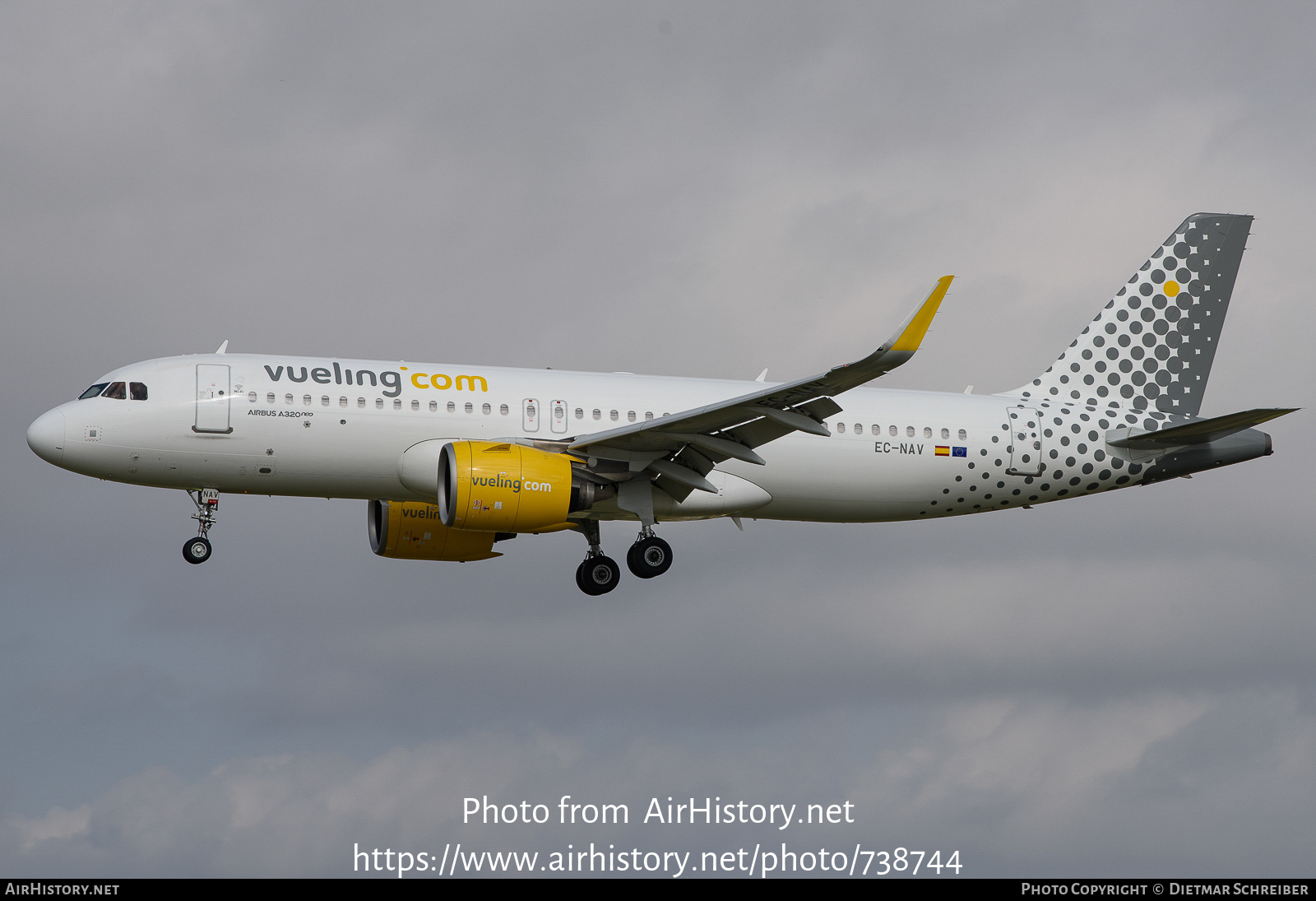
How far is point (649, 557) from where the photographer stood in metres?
35.4

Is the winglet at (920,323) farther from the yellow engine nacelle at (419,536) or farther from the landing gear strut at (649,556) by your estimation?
the yellow engine nacelle at (419,536)

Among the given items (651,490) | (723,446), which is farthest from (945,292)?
(651,490)

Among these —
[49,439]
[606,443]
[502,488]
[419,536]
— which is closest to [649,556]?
[606,443]

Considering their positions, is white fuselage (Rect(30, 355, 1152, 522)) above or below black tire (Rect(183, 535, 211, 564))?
above

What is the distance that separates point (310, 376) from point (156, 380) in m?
3.10

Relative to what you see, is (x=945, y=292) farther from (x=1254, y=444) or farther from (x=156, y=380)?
(x=156, y=380)

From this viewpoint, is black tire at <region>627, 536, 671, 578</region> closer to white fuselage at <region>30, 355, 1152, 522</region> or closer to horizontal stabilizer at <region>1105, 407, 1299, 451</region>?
white fuselage at <region>30, 355, 1152, 522</region>

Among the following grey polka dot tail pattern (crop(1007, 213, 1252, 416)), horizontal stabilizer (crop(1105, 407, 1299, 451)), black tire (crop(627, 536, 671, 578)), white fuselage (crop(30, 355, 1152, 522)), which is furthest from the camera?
grey polka dot tail pattern (crop(1007, 213, 1252, 416))

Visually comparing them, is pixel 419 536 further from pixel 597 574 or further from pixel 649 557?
pixel 649 557

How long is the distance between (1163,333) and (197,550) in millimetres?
23906

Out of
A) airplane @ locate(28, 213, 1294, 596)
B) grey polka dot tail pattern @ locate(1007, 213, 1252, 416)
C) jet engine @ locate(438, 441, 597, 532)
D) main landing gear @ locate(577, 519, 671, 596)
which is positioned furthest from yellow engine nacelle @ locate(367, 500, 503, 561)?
grey polka dot tail pattern @ locate(1007, 213, 1252, 416)

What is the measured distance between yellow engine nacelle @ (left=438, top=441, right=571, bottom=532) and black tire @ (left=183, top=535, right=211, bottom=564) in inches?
214

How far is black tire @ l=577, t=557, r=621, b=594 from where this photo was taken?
3641 cm

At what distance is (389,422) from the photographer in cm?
3375
